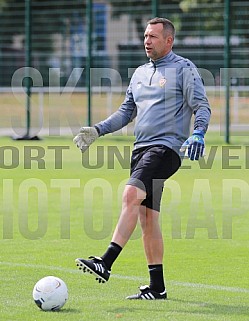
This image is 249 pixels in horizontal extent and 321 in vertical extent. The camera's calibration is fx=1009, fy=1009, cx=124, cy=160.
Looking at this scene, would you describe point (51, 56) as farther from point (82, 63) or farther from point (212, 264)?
point (212, 264)

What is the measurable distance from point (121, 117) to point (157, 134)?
1.73 ft

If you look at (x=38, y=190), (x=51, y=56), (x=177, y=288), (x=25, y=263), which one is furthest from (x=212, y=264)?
(x=51, y=56)

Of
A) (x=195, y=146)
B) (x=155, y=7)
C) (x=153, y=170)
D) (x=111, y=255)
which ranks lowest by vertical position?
(x=111, y=255)

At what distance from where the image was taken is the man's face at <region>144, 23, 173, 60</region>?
805 cm

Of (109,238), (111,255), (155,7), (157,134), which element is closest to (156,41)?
(157,134)

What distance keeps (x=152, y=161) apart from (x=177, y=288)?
1112 mm

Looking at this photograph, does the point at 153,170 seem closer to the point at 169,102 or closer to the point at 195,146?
the point at 195,146

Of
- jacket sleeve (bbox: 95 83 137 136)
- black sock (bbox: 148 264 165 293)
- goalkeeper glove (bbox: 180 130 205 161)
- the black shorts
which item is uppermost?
jacket sleeve (bbox: 95 83 137 136)

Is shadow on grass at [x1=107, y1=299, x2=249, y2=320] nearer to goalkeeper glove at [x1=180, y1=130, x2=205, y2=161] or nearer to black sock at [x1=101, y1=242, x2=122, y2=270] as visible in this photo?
black sock at [x1=101, y1=242, x2=122, y2=270]

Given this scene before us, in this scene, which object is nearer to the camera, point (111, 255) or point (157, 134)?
point (111, 255)

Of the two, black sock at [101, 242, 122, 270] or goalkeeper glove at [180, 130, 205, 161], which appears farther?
goalkeeper glove at [180, 130, 205, 161]

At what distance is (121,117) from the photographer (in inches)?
334

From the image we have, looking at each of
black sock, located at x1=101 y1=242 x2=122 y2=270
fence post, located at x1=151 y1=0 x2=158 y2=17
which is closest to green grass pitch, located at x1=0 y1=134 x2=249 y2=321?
black sock, located at x1=101 y1=242 x2=122 y2=270

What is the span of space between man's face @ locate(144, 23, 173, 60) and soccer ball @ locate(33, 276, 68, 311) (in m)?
2.03
